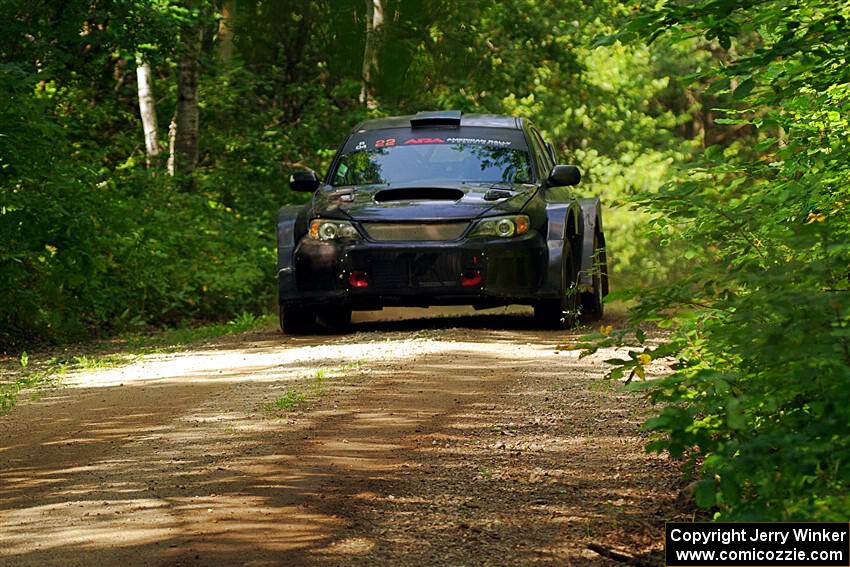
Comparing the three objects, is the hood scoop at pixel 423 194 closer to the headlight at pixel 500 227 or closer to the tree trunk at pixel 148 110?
the headlight at pixel 500 227

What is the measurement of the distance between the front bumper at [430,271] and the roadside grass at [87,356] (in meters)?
1.79

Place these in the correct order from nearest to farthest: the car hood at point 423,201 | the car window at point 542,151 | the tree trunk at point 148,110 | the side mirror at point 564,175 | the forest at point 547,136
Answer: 1. the forest at point 547,136
2. the car hood at point 423,201
3. the side mirror at point 564,175
4. the car window at point 542,151
5. the tree trunk at point 148,110

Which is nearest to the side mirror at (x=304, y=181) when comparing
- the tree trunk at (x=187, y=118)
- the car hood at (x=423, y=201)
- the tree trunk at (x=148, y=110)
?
the car hood at (x=423, y=201)

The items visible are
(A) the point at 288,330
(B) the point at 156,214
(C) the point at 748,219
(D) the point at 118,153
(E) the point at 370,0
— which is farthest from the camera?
(E) the point at 370,0

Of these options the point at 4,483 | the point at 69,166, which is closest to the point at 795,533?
the point at 4,483

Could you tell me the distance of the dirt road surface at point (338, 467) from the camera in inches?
237

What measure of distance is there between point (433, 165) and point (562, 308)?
190 centimetres

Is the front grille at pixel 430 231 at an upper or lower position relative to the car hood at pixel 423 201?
lower

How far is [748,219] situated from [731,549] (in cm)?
231

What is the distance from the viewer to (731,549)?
5.37 metres

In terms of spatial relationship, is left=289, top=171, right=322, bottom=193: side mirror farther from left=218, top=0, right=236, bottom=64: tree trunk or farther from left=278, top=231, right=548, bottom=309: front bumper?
left=218, top=0, right=236, bottom=64: tree trunk

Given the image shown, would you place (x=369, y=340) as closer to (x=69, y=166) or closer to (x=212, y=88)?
(x=69, y=166)

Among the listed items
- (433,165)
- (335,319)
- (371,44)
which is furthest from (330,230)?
(371,44)

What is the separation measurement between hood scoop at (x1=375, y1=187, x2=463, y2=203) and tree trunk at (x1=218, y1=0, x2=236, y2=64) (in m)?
15.2
